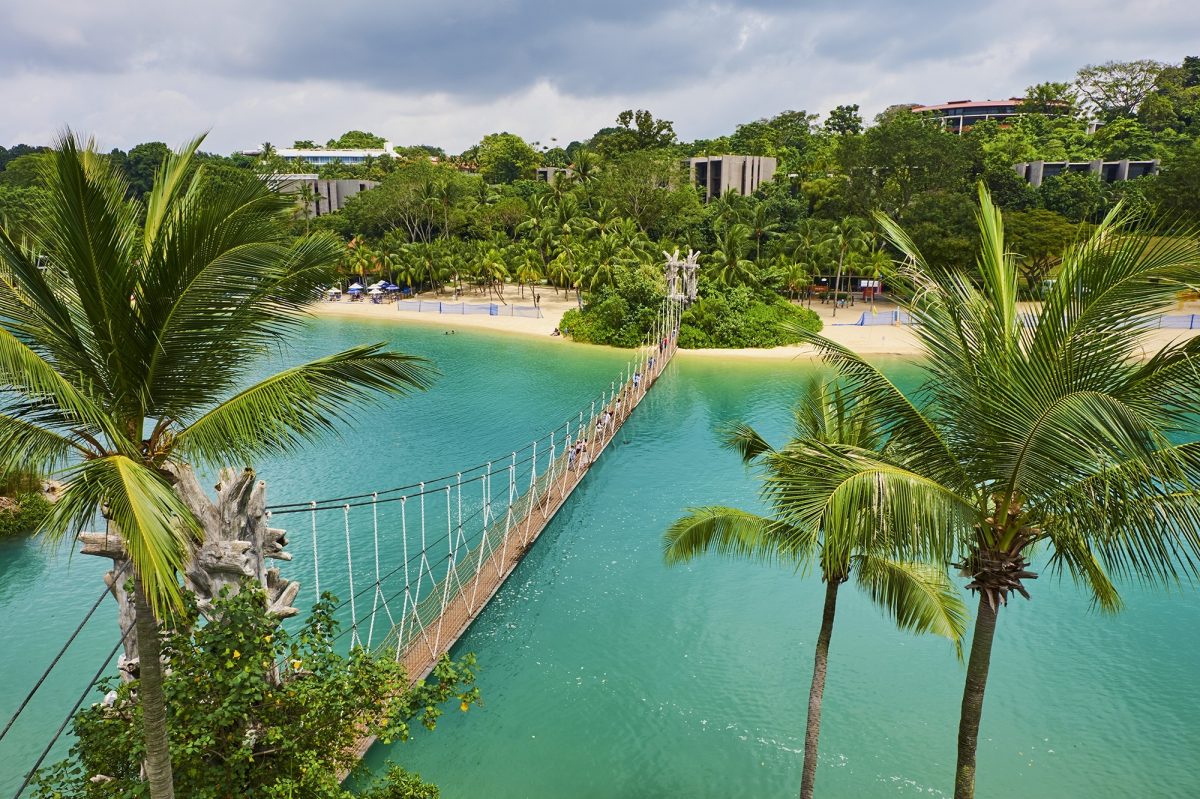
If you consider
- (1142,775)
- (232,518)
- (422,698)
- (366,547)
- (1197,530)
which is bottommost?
(1142,775)

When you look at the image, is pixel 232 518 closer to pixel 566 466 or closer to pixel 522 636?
pixel 522 636

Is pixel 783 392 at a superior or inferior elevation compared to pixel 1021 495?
inferior

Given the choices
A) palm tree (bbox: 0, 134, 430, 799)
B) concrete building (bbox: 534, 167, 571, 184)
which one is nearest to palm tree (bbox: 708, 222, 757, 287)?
concrete building (bbox: 534, 167, 571, 184)

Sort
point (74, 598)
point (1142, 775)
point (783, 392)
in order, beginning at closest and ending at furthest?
1. point (1142, 775)
2. point (74, 598)
3. point (783, 392)

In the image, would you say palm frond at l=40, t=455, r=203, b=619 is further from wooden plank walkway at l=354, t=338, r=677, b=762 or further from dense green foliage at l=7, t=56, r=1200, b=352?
dense green foliage at l=7, t=56, r=1200, b=352

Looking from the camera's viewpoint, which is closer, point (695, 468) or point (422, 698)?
point (422, 698)

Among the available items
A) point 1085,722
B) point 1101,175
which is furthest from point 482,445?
point 1101,175

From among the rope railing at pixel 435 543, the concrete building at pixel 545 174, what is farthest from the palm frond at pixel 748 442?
the concrete building at pixel 545 174
